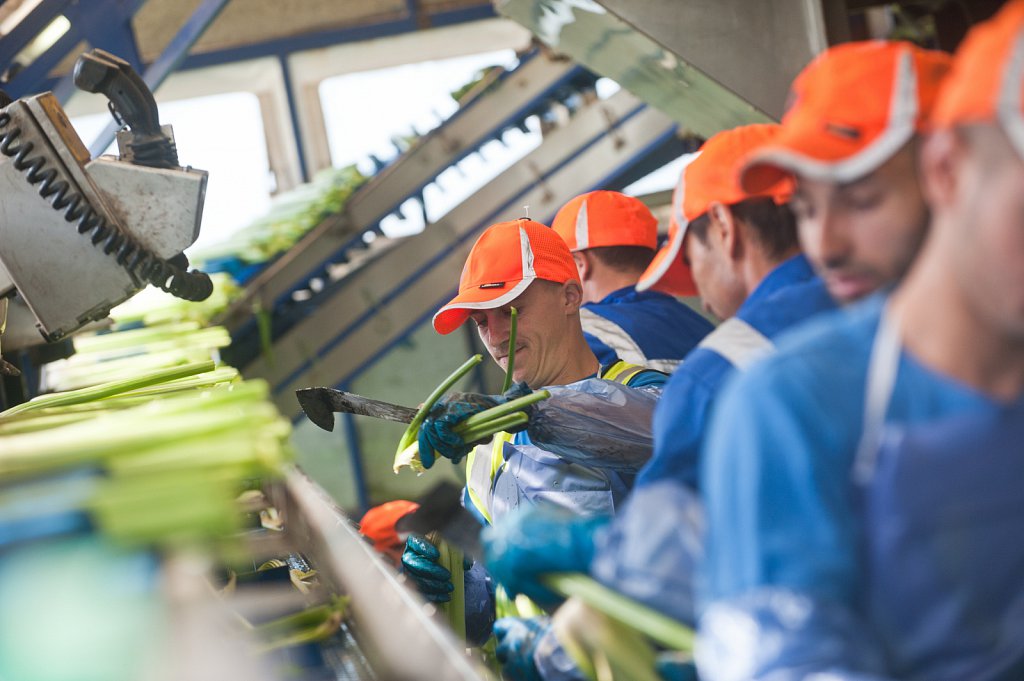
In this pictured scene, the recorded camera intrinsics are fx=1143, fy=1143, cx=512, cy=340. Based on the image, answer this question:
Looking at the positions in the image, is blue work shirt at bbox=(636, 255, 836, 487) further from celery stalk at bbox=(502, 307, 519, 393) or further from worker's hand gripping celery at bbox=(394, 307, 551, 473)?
celery stalk at bbox=(502, 307, 519, 393)

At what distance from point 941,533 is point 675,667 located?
0.45 m

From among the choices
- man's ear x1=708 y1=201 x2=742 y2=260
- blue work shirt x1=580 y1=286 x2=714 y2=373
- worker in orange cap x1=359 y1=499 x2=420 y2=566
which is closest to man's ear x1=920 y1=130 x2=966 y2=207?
man's ear x1=708 y1=201 x2=742 y2=260

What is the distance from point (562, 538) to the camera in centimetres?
157

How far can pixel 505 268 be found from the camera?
2.73m

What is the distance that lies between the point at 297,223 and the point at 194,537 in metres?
5.18

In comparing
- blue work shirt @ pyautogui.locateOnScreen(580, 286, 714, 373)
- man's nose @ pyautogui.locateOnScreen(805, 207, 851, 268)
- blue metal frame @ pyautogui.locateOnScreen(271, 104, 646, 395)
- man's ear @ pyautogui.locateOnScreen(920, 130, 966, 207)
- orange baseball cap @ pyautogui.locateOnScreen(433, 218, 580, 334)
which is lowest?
blue metal frame @ pyautogui.locateOnScreen(271, 104, 646, 395)

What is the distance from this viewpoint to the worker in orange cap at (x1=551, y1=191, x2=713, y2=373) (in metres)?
3.17

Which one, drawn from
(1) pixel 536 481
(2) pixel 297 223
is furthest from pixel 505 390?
(2) pixel 297 223

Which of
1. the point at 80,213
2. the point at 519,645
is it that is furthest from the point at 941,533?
the point at 80,213

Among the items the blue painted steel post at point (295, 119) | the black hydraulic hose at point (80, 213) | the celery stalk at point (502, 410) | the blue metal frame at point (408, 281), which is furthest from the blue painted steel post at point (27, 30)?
the blue painted steel post at point (295, 119)

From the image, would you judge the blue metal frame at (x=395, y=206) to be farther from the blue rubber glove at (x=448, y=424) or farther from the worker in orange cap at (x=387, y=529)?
the blue rubber glove at (x=448, y=424)

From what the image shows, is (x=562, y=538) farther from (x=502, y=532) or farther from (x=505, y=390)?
(x=505, y=390)

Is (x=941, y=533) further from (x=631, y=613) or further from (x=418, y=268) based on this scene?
(x=418, y=268)

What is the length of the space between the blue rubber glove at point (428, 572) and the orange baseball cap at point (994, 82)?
1.73 metres
